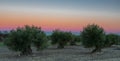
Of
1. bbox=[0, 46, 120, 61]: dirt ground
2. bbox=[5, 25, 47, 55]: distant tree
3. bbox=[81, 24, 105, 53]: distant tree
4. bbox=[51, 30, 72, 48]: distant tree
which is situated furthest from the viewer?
bbox=[51, 30, 72, 48]: distant tree

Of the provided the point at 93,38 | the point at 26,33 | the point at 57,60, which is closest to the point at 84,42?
the point at 93,38

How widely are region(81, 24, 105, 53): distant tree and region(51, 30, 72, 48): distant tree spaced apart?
64.1ft

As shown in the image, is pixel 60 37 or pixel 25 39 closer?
pixel 25 39

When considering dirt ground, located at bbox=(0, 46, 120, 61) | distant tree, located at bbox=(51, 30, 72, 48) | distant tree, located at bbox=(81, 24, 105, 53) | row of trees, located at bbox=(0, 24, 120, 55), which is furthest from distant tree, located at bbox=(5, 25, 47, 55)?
distant tree, located at bbox=(51, 30, 72, 48)

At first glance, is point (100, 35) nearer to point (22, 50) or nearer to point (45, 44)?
point (45, 44)

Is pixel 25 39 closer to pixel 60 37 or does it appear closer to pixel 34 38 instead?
pixel 34 38

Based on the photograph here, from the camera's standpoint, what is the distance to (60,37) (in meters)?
76.1

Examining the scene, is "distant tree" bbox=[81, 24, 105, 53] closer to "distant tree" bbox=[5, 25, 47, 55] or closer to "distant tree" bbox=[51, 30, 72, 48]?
"distant tree" bbox=[5, 25, 47, 55]

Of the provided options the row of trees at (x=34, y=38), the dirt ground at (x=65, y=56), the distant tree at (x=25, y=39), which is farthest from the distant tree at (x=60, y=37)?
the distant tree at (x=25, y=39)

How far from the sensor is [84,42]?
56250 millimetres

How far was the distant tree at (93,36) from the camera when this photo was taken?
55.2m

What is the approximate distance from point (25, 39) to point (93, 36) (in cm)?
1362

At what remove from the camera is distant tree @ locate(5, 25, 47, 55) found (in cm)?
4925

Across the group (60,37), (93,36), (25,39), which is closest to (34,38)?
(25,39)
